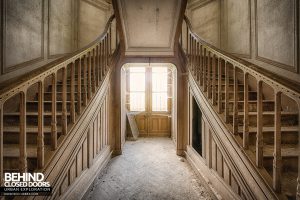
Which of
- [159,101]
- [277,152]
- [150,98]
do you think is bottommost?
[277,152]

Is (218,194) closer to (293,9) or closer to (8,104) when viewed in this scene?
(293,9)

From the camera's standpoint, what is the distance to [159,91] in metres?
7.29

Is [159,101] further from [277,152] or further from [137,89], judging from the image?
[277,152]

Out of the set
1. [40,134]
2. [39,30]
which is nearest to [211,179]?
[40,134]

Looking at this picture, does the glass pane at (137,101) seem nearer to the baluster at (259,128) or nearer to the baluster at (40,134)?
the baluster at (40,134)

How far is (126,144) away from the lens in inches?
228

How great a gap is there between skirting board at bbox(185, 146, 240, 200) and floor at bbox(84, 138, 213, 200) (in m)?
0.13

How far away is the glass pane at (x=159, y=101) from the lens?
7.29 meters

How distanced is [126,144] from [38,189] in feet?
13.7

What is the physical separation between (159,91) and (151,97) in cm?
36

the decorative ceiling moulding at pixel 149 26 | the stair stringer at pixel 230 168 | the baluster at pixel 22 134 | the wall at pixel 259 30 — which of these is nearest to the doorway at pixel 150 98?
the wall at pixel 259 30

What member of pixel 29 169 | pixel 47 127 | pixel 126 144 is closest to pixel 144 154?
pixel 126 144

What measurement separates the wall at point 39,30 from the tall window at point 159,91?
8.21 ft

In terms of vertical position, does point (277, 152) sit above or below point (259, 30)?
below
